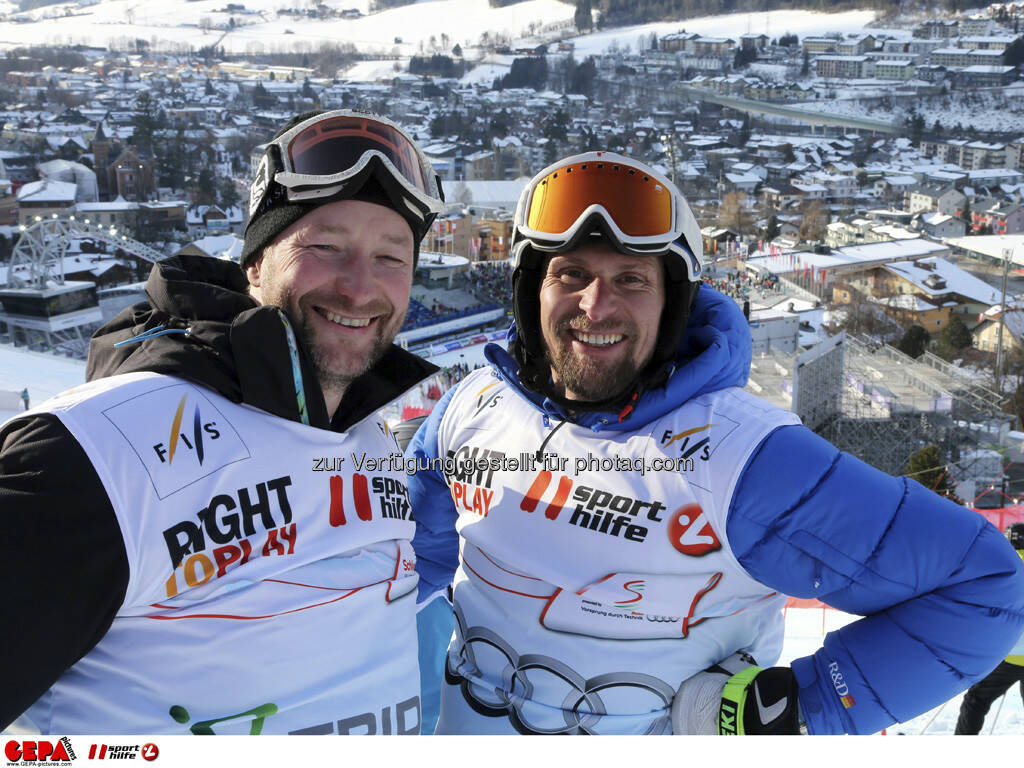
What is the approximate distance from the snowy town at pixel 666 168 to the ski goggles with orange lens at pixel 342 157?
0.07 m

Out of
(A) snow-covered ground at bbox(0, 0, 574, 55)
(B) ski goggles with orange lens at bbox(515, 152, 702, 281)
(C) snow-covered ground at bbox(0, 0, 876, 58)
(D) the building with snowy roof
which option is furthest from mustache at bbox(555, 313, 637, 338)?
(A) snow-covered ground at bbox(0, 0, 574, 55)

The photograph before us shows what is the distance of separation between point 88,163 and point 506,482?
36786mm

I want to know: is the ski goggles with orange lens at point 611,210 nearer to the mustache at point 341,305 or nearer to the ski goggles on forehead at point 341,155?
the ski goggles on forehead at point 341,155

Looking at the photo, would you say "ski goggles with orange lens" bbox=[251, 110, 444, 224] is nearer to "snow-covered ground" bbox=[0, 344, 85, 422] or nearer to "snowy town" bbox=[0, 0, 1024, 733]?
"snowy town" bbox=[0, 0, 1024, 733]

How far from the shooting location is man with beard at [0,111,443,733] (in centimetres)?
77

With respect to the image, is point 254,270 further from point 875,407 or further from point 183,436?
point 875,407

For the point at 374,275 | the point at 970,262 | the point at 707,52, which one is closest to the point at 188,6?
the point at 707,52

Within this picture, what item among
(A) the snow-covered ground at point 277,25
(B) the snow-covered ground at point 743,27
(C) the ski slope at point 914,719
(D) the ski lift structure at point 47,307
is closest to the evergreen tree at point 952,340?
(C) the ski slope at point 914,719

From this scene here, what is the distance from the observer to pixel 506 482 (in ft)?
4.05

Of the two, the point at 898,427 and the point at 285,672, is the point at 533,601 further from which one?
the point at 898,427
